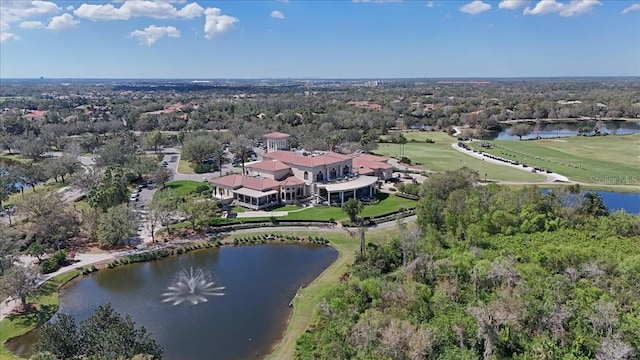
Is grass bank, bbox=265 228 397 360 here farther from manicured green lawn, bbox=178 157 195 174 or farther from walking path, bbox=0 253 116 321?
Result: manicured green lawn, bbox=178 157 195 174

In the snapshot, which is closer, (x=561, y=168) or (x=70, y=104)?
(x=561, y=168)

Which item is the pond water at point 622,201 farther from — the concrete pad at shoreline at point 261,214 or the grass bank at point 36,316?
the grass bank at point 36,316

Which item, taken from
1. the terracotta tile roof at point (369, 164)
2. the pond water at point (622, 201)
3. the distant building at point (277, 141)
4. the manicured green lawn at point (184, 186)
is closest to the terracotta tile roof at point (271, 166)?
the manicured green lawn at point (184, 186)

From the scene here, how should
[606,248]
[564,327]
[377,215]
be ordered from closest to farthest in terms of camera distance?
A: [564,327], [606,248], [377,215]

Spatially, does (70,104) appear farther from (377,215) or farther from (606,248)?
(606,248)

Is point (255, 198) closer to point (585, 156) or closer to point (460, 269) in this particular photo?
point (460, 269)

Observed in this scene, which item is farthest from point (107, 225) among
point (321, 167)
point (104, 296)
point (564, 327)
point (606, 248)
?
point (606, 248)

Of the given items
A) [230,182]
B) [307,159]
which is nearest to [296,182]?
[307,159]
